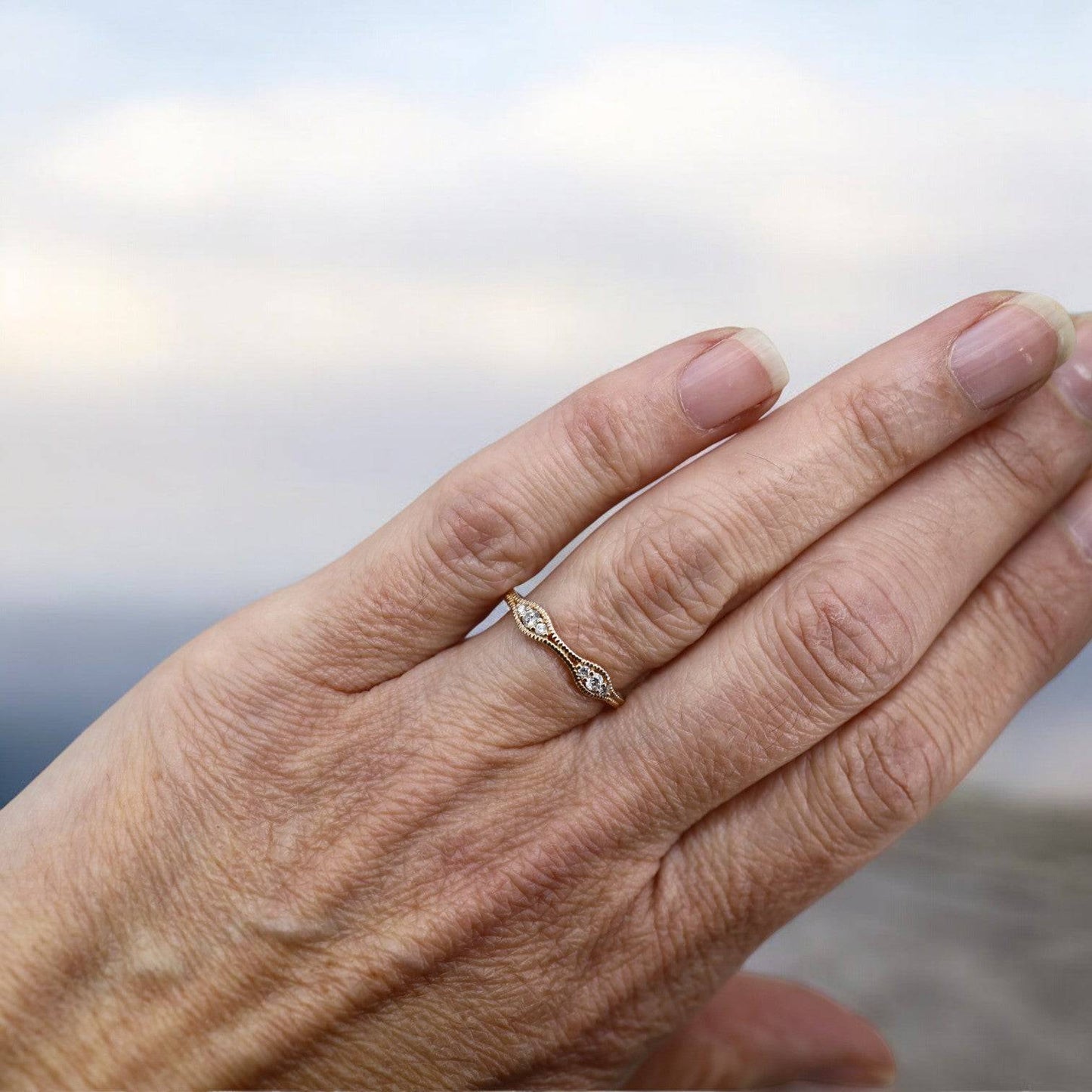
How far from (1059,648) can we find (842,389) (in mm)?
418

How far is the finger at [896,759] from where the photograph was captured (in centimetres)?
128

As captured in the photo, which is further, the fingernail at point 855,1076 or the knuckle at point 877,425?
the fingernail at point 855,1076

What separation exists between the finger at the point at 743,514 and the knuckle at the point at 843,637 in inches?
2.5

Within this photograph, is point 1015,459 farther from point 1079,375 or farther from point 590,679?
point 590,679

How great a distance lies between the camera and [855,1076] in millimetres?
1743

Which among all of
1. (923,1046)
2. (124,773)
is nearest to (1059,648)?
(923,1046)

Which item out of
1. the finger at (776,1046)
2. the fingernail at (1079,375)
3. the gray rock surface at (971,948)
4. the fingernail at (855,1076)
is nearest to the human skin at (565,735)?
the fingernail at (1079,375)

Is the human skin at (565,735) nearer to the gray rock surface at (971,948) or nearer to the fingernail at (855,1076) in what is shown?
the fingernail at (855,1076)

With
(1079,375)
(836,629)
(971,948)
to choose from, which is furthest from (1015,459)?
(971,948)

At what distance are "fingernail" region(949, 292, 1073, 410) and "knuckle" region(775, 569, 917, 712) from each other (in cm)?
24

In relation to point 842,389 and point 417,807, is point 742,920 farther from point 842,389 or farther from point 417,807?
point 842,389

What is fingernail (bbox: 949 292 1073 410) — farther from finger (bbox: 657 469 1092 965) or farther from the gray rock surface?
the gray rock surface

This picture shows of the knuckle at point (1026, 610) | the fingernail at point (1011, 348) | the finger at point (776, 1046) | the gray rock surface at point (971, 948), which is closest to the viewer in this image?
the fingernail at point (1011, 348)

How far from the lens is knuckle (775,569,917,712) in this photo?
4.05ft
